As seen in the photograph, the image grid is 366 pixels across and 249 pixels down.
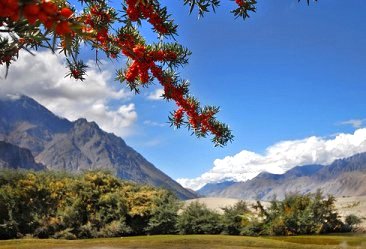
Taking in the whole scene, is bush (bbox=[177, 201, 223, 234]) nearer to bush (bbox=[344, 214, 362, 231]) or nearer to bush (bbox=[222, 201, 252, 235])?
bush (bbox=[222, 201, 252, 235])

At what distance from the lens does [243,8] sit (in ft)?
18.9

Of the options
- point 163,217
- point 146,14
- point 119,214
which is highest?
point 146,14

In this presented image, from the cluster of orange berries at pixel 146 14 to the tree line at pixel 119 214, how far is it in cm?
2228

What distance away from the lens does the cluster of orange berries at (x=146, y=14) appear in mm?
5750

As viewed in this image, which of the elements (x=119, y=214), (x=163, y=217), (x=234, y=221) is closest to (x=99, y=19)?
(x=163, y=217)

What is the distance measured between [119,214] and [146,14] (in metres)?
23.7

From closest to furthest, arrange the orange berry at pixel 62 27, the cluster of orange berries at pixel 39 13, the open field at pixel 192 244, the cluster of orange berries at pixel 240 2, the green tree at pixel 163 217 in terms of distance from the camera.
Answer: the cluster of orange berries at pixel 39 13 < the orange berry at pixel 62 27 < the cluster of orange berries at pixel 240 2 < the open field at pixel 192 244 < the green tree at pixel 163 217

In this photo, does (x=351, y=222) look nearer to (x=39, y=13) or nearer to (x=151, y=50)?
(x=151, y=50)

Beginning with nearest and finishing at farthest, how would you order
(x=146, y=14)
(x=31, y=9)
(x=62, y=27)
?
(x=31, y=9) → (x=62, y=27) → (x=146, y=14)

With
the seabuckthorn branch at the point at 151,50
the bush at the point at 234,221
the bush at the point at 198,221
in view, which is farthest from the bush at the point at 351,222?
the seabuckthorn branch at the point at 151,50

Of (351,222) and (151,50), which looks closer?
(151,50)

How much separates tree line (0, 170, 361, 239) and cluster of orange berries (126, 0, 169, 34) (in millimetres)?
22284

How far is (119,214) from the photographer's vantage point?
1122 inches

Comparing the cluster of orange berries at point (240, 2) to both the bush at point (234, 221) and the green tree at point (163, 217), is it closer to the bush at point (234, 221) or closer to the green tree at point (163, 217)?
the green tree at point (163, 217)
